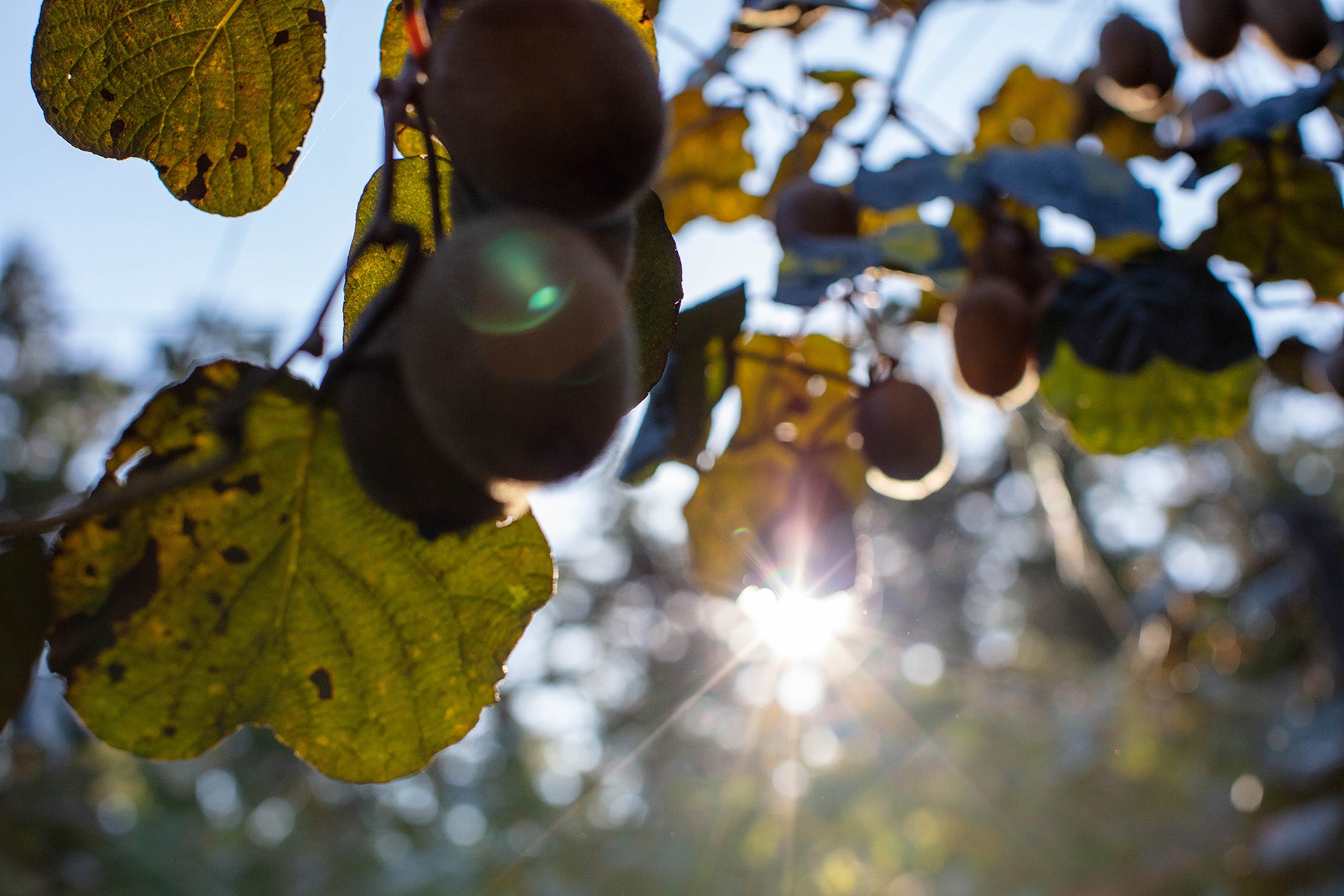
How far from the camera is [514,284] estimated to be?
44 centimetres

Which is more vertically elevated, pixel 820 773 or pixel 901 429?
pixel 901 429

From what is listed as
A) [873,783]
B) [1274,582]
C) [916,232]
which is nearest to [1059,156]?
[916,232]

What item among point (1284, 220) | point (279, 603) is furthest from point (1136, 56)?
point (279, 603)

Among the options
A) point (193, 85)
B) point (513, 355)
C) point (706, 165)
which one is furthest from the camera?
point (706, 165)

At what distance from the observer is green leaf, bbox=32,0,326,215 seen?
69 cm

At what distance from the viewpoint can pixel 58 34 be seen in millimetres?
683

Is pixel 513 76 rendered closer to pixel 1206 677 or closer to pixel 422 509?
pixel 422 509

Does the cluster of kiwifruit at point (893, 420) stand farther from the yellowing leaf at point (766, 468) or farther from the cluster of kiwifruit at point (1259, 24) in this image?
the cluster of kiwifruit at point (1259, 24)

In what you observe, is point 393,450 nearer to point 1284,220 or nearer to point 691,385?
point 691,385

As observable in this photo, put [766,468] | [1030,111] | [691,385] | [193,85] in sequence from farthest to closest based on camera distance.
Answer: [1030,111], [766,468], [691,385], [193,85]

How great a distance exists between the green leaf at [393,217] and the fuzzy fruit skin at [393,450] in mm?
185

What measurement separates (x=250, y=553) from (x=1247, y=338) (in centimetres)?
108

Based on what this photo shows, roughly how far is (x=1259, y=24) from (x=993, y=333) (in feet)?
2.34

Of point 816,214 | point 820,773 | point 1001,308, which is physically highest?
point 816,214
